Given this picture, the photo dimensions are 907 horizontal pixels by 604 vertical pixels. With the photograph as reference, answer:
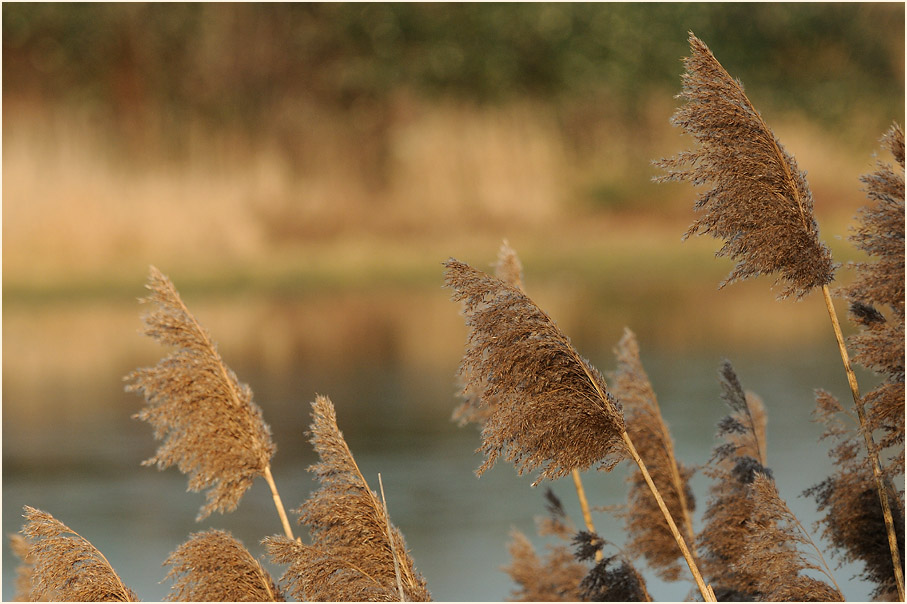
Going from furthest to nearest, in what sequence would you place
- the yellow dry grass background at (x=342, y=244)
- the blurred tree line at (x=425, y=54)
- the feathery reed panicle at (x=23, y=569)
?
1. the blurred tree line at (x=425, y=54)
2. the yellow dry grass background at (x=342, y=244)
3. the feathery reed panicle at (x=23, y=569)

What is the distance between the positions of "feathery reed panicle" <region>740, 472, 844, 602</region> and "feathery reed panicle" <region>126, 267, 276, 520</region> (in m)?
1.59

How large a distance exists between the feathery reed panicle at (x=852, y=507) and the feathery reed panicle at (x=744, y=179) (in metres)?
0.83

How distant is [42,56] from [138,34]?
432 cm

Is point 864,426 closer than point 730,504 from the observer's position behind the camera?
Yes

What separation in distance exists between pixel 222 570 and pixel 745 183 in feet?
6.63

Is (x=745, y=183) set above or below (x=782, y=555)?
above

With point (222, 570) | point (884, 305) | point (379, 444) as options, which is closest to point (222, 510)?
point (222, 570)

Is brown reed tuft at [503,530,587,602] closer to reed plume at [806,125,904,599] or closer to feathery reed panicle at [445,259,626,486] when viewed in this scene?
reed plume at [806,125,904,599]

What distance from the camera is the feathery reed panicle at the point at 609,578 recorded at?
426 cm

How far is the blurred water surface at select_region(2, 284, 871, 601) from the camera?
9.89m

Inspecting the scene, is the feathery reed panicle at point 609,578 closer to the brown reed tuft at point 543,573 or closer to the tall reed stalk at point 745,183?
the tall reed stalk at point 745,183

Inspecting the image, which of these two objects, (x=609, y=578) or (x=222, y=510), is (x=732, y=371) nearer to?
(x=609, y=578)

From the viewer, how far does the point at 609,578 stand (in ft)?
14.3

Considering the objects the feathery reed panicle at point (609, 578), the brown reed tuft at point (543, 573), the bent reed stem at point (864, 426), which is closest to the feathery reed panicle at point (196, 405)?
the feathery reed panicle at point (609, 578)
